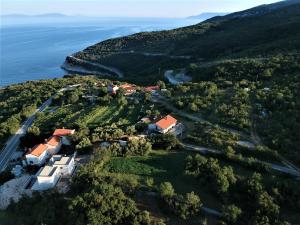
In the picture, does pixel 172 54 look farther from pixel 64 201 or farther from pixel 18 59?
pixel 64 201

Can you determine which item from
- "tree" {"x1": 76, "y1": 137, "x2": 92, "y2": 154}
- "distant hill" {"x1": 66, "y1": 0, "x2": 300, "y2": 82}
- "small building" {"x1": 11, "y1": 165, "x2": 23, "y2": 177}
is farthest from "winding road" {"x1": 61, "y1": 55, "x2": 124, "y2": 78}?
"small building" {"x1": 11, "y1": 165, "x2": 23, "y2": 177}

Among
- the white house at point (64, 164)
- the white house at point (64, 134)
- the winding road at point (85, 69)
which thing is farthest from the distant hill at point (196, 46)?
the white house at point (64, 164)

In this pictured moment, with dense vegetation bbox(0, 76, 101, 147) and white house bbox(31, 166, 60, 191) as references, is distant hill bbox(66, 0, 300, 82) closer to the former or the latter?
dense vegetation bbox(0, 76, 101, 147)

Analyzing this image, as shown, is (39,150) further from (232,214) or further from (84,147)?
(232,214)

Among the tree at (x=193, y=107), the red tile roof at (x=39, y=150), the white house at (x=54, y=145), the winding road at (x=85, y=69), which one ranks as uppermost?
the tree at (x=193, y=107)

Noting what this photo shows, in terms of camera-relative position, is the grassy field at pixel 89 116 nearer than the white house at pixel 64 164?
No

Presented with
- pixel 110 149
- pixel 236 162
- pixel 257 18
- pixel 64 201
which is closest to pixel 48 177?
pixel 64 201

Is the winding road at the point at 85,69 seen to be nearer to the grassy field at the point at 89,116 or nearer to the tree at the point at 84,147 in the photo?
the grassy field at the point at 89,116
